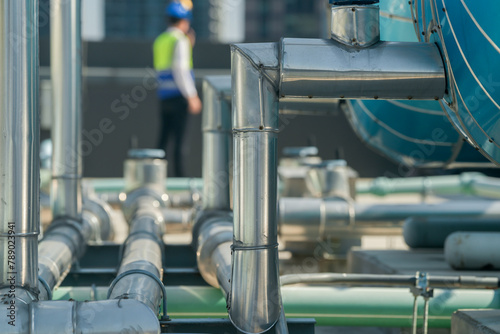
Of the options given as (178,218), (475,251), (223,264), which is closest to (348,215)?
(178,218)

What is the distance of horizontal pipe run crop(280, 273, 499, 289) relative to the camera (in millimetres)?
3445

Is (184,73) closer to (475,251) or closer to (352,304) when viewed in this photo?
(475,251)

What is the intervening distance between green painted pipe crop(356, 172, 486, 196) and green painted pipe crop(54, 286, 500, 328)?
4.81m

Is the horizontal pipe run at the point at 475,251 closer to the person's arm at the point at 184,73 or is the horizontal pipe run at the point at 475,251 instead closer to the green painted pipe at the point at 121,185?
the green painted pipe at the point at 121,185

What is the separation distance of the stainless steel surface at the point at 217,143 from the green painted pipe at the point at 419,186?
4.15 meters

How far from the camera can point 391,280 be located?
3.47m

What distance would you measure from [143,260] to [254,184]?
97cm

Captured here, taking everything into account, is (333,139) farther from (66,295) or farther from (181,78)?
(66,295)

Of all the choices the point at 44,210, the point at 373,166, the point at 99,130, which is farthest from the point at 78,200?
the point at 373,166

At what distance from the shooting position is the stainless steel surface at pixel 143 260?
9.36 ft

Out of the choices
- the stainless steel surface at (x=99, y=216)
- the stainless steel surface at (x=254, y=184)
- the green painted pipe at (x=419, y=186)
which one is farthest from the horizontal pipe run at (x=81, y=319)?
the green painted pipe at (x=419, y=186)

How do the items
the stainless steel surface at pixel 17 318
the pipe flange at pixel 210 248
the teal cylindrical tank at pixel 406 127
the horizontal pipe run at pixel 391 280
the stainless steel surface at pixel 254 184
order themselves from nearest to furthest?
1. the stainless steel surface at pixel 17 318
2. the stainless steel surface at pixel 254 184
3. the horizontal pipe run at pixel 391 280
4. the pipe flange at pixel 210 248
5. the teal cylindrical tank at pixel 406 127

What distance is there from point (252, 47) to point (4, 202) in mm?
923

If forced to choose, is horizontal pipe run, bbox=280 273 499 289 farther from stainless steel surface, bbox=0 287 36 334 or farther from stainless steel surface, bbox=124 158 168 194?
stainless steel surface, bbox=124 158 168 194
